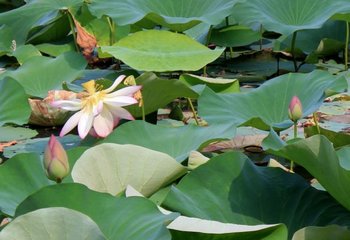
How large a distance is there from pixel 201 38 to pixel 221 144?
3.43 ft

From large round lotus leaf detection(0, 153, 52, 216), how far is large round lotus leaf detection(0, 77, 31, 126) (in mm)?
672

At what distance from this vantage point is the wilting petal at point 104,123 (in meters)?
1.62

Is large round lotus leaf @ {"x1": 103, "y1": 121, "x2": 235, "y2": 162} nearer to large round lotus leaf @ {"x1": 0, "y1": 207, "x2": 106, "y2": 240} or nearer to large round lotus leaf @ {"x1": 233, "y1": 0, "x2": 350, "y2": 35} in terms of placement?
large round lotus leaf @ {"x1": 0, "y1": 207, "x2": 106, "y2": 240}

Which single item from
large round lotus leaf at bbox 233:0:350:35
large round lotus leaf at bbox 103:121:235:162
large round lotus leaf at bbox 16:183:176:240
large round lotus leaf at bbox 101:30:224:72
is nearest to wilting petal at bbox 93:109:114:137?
large round lotus leaf at bbox 103:121:235:162

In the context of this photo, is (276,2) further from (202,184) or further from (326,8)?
(202,184)

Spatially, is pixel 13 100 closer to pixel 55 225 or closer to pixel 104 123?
pixel 104 123

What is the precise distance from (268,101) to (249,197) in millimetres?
620

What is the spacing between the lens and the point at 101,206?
1265 mm

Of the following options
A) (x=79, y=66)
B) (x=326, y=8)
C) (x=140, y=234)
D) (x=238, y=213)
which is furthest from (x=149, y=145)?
(x=326, y=8)

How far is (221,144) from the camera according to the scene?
2152 millimetres

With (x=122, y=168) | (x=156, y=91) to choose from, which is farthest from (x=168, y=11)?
(x=122, y=168)

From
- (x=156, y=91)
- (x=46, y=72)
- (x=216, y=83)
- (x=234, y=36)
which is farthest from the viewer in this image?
(x=234, y=36)

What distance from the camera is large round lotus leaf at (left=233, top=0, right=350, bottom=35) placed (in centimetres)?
272

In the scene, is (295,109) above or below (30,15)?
above
